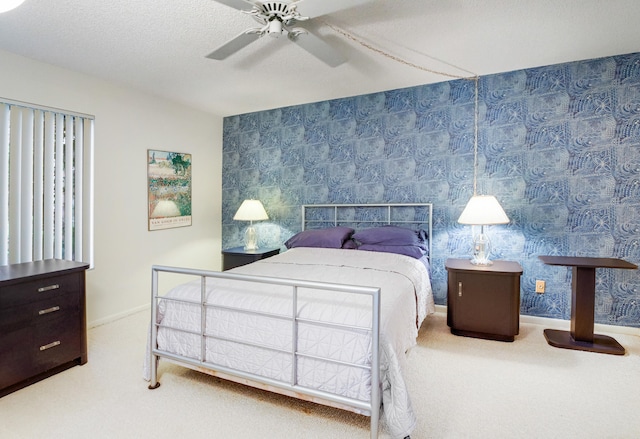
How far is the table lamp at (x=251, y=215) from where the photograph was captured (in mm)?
4219

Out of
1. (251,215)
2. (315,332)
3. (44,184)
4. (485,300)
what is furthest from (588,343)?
(44,184)

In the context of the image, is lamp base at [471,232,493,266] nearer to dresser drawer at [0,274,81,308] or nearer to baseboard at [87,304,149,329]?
dresser drawer at [0,274,81,308]

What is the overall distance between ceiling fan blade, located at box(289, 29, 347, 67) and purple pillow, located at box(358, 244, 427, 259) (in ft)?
5.83

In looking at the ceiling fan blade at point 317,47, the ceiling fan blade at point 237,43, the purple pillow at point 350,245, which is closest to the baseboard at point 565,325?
the purple pillow at point 350,245

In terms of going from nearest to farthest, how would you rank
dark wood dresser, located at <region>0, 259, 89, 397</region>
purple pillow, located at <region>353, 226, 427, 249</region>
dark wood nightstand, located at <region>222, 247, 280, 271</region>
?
1. dark wood dresser, located at <region>0, 259, 89, 397</region>
2. purple pillow, located at <region>353, 226, 427, 249</region>
3. dark wood nightstand, located at <region>222, 247, 280, 271</region>

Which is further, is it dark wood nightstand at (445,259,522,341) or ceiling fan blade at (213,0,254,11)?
dark wood nightstand at (445,259,522,341)

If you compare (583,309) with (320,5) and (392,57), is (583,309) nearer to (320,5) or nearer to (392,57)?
Answer: (392,57)

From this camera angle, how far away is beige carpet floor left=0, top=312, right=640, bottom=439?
1.77m

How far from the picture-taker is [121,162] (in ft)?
11.7

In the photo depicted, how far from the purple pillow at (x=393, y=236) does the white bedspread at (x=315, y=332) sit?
2.61ft

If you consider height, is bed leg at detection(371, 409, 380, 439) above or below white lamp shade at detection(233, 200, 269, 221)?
below

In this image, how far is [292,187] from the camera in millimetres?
4426

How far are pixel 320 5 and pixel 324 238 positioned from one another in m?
2.30

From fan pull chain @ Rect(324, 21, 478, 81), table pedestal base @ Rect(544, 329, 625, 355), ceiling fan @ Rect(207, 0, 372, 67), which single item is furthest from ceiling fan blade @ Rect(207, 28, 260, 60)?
table pedestal base @ Rect(544, 329, 625, 355)
